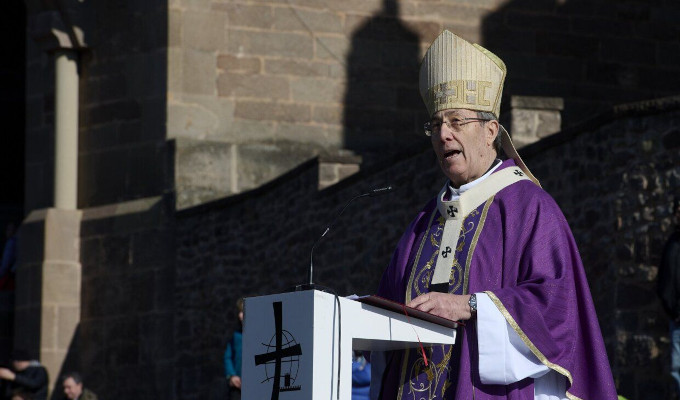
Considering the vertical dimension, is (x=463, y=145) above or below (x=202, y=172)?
below

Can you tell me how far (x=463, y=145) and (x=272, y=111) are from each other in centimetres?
1291

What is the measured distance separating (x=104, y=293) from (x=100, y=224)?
0.77 metres

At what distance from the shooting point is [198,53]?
1806 cm

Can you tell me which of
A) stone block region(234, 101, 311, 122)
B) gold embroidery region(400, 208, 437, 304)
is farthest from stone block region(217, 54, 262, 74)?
gold embroidery region(400, 208, 437, 304)

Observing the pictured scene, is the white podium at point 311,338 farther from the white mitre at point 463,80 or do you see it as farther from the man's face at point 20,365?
the man's face at point 20,365

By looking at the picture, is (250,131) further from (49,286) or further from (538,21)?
(538,21)

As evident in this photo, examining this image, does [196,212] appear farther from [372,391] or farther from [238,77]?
[372,391]

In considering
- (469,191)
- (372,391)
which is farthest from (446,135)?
(372,391)

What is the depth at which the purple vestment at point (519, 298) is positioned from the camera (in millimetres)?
5105

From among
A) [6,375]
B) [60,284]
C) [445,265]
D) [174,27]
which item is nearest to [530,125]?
[6,375]

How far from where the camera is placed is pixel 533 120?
1233 cm

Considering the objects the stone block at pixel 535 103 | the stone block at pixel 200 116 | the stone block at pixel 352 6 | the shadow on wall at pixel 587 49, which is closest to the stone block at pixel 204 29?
the stone block at pixel 200 116

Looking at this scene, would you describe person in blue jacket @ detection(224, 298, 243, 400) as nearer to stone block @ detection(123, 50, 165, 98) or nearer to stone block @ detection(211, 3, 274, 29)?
stone block @ detection(123, 50, 165, 98)

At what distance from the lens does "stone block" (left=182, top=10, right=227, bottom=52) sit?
18.1m
